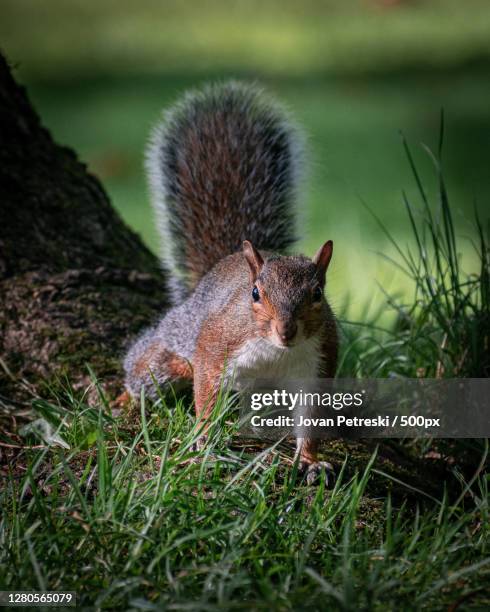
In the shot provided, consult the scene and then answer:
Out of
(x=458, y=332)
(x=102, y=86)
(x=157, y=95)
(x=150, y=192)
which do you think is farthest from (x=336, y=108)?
(x=458, y=332)

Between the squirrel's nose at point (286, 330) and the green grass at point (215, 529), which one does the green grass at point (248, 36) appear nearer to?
the squirrel's nose at point (286, 330)

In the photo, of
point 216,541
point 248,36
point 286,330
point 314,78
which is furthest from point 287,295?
point 248,36

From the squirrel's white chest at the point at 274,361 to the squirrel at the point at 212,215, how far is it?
0.04 meters

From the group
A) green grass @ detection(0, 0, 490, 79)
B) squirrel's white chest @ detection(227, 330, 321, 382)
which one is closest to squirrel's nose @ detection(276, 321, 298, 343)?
squirrel's white chest @ detection(227, 330, 321, 382)

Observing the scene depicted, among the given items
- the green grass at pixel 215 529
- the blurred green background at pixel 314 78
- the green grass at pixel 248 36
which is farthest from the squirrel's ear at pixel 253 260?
the green grass at pixel 248 36

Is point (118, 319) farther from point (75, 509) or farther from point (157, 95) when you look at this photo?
point (157, 95)

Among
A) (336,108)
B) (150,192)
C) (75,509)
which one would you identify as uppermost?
(336,108)

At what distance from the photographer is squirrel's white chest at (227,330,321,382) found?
1.89 meters

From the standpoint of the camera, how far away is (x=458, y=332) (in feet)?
7.00

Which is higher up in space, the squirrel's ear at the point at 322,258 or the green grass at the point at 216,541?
the squirrel's ear at the point at 322,258

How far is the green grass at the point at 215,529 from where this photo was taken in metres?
1.36

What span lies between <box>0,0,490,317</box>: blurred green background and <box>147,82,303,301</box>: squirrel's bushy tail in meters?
1.55

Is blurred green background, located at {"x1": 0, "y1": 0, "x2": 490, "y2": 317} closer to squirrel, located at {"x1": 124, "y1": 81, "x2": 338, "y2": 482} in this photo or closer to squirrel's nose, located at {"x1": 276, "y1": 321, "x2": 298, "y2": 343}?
squirrel, located at {"x1": 124, "y1": 81, "x2": 338, "y2": 482}

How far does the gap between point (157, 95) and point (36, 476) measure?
523 cm
